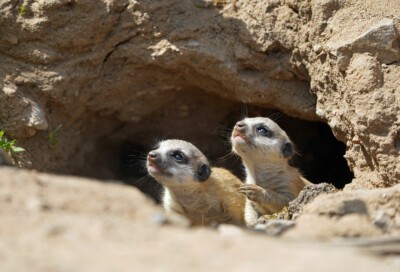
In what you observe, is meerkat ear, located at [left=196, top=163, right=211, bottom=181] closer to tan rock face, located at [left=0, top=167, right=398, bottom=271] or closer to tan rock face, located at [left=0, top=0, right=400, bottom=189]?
tan rock face, located at [left=0, top=0, right=400, bottom=189]

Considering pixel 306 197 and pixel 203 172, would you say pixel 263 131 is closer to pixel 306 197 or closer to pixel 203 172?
pixel 203 172

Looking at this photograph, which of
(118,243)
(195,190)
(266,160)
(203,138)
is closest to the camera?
(118,243)

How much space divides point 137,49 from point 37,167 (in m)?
1.74

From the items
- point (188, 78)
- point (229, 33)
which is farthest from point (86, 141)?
point (229, 33)

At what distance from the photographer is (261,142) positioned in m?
8.00

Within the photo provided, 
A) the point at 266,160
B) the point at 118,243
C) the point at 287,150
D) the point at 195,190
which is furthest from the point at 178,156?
the point at 118,243

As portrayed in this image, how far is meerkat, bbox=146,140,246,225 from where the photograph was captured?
7645mm

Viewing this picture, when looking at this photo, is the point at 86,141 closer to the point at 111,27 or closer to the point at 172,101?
the point at 172,101

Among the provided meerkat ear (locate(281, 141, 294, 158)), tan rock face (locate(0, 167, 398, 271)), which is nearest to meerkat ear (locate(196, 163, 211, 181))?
meerkat ear (locate(281, 141, 294, 158))

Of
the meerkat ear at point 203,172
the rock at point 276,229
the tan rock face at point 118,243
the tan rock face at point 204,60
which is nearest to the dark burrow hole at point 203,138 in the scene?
the tan rock face at point 204,60

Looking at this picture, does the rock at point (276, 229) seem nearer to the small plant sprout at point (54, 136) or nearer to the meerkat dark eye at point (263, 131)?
the meerkat dark eye at point (263, 131)

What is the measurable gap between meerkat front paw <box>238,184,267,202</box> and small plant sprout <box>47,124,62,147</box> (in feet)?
7.34

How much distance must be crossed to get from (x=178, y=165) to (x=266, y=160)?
1071 mm

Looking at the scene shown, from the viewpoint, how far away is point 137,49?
8023 mm
